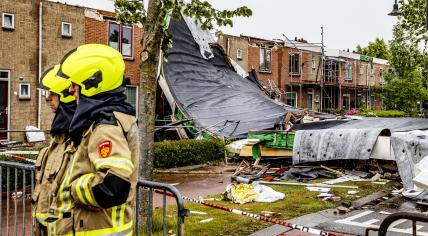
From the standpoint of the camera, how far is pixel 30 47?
19141 millimetres

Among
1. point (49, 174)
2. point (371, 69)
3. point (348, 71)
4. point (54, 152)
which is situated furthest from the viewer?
point (371, 69)

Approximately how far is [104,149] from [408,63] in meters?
31.4

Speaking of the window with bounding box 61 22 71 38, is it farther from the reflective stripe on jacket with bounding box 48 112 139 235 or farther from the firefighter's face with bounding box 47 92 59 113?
the reflective stripe on jacket with bounding box 48 112 139 235

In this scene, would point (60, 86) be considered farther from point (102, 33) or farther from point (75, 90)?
point (102, 33)

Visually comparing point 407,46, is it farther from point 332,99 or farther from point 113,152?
point 113,152

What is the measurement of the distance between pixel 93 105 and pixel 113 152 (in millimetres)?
344

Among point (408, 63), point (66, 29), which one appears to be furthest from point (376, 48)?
point (66, 29)

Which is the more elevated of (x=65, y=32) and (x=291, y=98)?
(x=65, y=32)

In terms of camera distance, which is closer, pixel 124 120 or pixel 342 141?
pixel 124 120

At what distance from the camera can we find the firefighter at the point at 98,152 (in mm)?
2465

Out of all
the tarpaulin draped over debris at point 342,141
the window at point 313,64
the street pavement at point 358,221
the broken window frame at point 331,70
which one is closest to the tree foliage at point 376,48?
the broken window frame at point 331,70

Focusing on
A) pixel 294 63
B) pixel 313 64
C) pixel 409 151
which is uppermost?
pixel 313 64

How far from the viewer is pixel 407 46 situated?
97.6ft

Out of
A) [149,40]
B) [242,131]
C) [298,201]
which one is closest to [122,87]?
[149,40]
